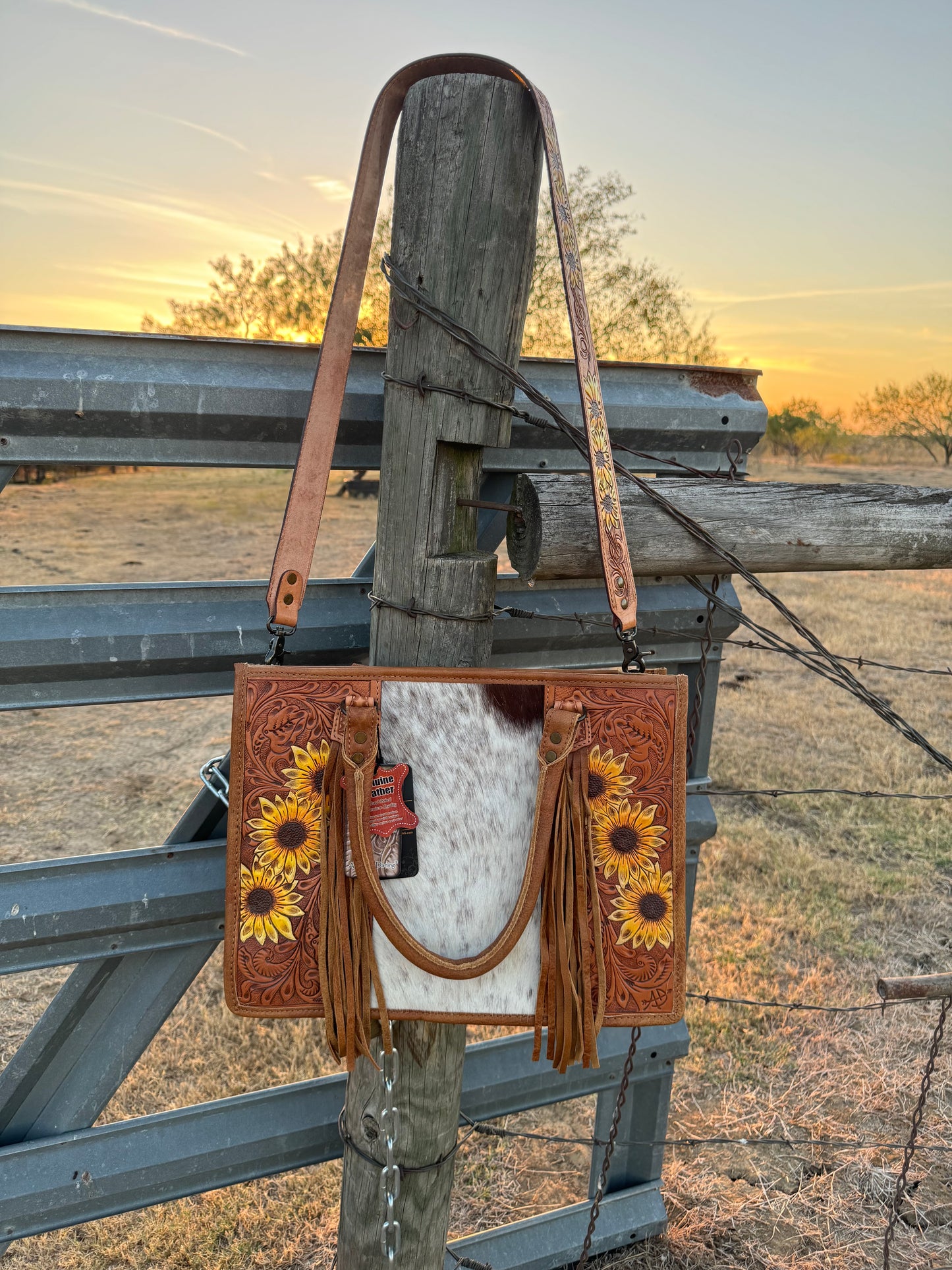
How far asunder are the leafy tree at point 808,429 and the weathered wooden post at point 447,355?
3238cm

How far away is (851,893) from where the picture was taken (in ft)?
13.4

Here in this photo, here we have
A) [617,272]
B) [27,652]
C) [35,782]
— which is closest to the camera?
[27,652]

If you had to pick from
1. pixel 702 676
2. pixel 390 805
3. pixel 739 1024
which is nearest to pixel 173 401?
pixel 390 805

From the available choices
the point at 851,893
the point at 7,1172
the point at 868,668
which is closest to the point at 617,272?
the point at 868,668

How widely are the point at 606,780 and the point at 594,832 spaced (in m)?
0.09

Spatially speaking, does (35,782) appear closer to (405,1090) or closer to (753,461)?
(405,1090)

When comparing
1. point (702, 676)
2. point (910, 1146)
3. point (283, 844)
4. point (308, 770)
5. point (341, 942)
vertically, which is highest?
point (702, 676)

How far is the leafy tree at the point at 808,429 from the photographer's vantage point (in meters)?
31.3

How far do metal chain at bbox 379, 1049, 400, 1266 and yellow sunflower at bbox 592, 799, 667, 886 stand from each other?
21.2 inches

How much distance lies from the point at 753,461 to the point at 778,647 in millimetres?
29439

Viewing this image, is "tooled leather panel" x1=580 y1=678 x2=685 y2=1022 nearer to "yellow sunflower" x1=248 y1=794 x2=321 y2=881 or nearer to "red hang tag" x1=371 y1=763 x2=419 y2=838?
"red hang tag" x1=371 y1=763 x2=419 y2=838

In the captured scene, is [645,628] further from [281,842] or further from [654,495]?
[281,842]

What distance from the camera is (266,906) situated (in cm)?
141

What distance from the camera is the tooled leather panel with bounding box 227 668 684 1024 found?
54.2 inches
